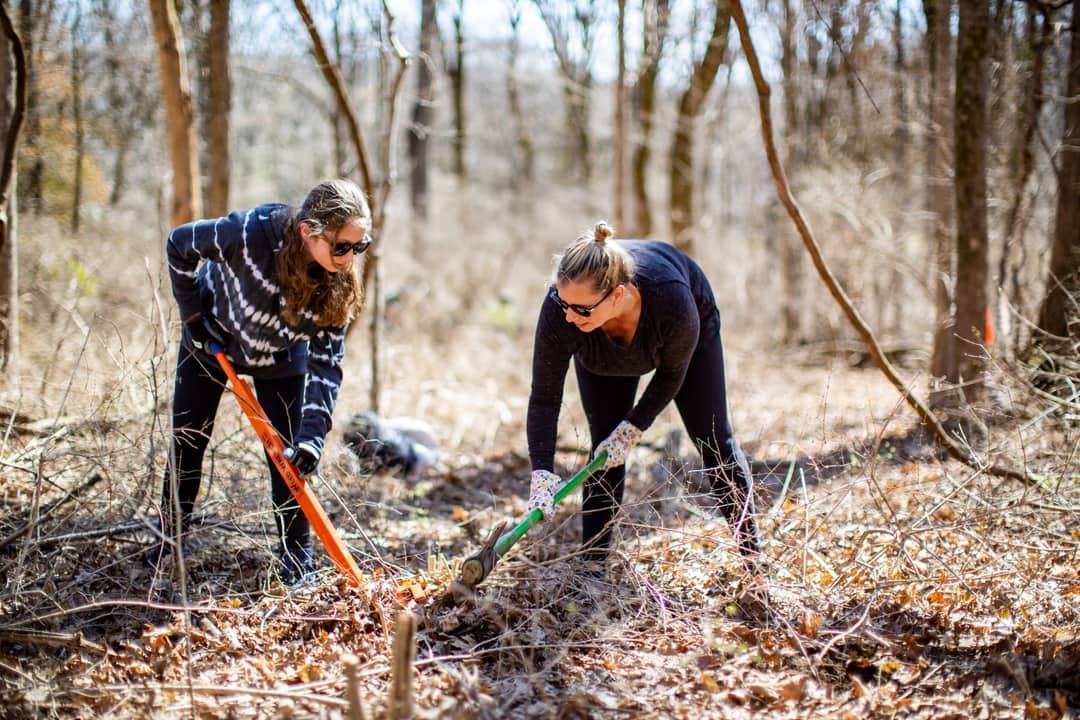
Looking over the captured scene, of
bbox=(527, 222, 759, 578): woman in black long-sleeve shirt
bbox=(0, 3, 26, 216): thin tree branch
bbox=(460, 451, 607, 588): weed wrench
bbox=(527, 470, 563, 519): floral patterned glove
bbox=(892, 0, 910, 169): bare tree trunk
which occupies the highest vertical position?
bbox=(892, 0, 910, 169): bare tree trunk

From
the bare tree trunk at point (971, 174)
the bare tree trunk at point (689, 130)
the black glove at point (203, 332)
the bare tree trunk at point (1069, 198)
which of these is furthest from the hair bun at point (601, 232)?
the bare tree trunk at point (689, 130)

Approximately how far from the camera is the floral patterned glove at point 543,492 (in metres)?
3.24

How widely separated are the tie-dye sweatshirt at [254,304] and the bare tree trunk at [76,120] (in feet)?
22.9

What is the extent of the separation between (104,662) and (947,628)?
313 cm

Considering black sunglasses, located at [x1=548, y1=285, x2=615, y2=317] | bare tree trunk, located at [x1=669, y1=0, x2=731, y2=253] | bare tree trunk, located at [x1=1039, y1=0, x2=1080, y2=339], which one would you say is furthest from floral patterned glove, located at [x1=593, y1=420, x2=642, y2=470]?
bare tree trunk, located at [x1=669, y1=0, x2=731, y2=253]

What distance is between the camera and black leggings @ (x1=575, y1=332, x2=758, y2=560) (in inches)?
138

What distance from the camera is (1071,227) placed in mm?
5656

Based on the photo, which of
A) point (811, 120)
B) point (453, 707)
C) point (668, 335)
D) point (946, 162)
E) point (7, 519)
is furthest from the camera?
point (811, 120)

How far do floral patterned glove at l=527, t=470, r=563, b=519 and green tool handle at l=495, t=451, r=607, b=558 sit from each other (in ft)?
0.08

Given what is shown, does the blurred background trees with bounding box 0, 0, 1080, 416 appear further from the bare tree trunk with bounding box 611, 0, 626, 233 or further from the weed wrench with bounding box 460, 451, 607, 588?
the weed wrench with bounding box 460, 451, 607, 588

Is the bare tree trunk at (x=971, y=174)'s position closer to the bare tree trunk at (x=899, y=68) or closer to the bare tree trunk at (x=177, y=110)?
the bare tree trunk at (x=899, y=68)

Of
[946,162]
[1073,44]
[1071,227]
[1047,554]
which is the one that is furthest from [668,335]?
[946,162]

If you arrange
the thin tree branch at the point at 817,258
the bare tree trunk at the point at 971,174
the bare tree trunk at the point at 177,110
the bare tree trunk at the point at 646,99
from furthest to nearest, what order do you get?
the bare tree trunk at the point at 646,99 < the bare tree trunk at the point at 177,110 < the bare tree trunk at the point at 971,174 < the thin tree branch at the point at 817,258

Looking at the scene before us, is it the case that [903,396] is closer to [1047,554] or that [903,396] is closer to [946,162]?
[1047,554]
